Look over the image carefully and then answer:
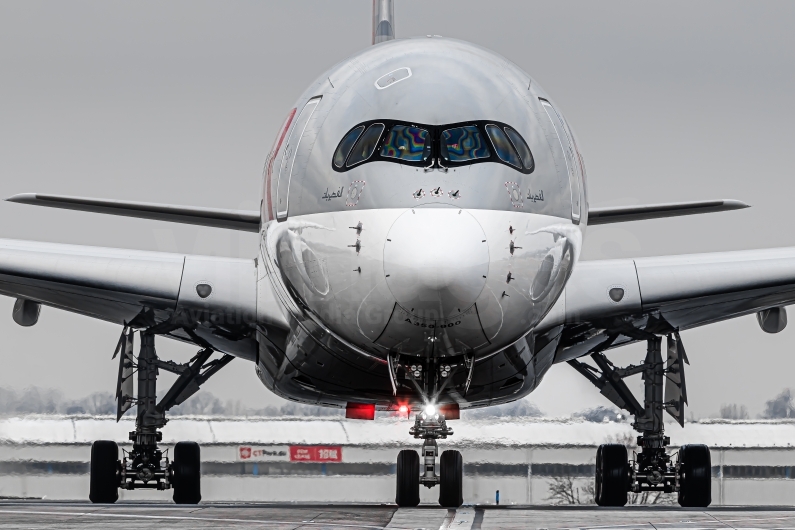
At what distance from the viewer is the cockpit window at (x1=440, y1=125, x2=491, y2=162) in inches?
479

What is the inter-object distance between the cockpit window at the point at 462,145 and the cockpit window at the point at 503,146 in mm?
122

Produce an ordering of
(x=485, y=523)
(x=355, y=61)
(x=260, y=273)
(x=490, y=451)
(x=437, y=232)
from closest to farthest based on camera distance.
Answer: (x=437, y=232) → (x=485, y=523) → (x=355, y=61) → (x=260, y=273) → (x=490, y=451)

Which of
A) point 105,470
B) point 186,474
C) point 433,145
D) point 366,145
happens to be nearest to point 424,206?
point 433,145

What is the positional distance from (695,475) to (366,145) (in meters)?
8.66

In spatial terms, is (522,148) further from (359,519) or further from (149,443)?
(149,443)

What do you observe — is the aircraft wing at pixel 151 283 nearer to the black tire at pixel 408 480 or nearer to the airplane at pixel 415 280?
the airplane at pixel 415 280

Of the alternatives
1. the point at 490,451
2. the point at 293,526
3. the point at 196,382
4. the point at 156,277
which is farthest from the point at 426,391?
the point at 490,451

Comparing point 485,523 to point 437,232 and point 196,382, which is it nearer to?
point 437,232

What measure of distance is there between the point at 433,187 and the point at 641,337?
24.5ft

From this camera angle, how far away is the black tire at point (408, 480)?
1914 cm

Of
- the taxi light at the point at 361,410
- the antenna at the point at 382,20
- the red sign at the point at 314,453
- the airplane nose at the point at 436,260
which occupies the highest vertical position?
the antenna at the point at 382,20

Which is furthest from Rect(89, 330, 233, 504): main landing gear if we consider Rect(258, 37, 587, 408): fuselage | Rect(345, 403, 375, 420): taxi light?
Rect(258, 37, 587, 408): fuselage

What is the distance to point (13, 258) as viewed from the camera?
56.0 feet

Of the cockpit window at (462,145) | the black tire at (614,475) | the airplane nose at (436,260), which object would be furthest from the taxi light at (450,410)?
the airplane nose at (436,260)
